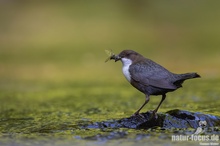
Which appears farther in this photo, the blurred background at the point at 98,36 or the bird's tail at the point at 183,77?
the blurred background at the point at 98,36

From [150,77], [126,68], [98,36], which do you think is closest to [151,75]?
[150,77]

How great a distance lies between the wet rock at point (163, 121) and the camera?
710cm

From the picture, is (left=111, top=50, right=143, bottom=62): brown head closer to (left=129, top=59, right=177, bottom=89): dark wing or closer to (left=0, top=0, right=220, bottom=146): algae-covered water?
(left=129, top=59, right=177, bottom=89): dark wing

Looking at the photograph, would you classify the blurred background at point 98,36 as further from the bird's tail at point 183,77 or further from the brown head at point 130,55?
the bird's tail at point 183,77

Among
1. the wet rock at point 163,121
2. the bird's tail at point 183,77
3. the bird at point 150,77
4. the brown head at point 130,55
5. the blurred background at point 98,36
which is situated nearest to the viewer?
the bird's tail at point 183,77

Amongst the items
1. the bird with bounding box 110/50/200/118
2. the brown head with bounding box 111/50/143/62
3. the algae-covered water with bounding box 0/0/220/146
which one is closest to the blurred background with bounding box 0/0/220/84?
the algae-covered water with bounding box 0/0/220/146

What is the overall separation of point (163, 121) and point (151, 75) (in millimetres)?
660

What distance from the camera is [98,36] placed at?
24578 millimetres

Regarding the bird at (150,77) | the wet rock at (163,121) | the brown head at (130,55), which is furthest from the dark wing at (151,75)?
the wet rock at (163,121)

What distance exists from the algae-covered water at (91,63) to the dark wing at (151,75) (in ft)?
2.00

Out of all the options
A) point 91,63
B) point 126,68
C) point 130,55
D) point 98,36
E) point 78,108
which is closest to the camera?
point 126,68

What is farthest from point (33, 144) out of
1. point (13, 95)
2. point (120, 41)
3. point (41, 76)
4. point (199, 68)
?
point (120, 41)

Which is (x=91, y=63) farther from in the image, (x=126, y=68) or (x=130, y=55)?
(x=126, y=68)

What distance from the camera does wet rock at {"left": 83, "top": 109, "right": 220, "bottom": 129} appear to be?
710 centimetres
